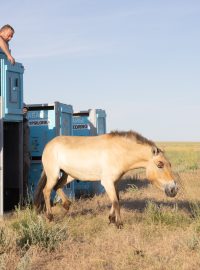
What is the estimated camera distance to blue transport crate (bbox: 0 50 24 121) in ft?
34.4

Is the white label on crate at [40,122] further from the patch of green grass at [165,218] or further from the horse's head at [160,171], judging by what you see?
the patch of green grass at [165,218]

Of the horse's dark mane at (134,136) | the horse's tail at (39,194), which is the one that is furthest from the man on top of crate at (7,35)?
the horse's tail at (39,194)

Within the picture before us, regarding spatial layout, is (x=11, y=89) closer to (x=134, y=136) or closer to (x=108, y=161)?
(x=108, y=161)

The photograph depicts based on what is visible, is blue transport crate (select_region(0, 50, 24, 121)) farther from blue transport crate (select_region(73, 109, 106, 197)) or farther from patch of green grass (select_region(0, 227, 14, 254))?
blue transport crate (select_region(73, 109, 106, 197))

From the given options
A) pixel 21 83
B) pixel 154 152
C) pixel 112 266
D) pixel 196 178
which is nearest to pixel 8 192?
pixel 21 83

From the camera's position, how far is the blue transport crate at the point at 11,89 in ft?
34.4

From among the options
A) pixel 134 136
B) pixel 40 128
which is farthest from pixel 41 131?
pixel 134 136

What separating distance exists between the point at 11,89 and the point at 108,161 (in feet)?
9.31

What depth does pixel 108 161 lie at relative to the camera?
9.53 meters

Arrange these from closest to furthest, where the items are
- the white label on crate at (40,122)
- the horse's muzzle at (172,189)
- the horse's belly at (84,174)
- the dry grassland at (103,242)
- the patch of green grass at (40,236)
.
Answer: the dry grassland at (103,242) → the patch of green grass at (40,236) → the horse's muzzle at (172,189) → the horse's belly at (84,174) → the white label on crate at (40,122)

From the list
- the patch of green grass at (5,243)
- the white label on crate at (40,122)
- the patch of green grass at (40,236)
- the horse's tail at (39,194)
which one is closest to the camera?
the patch of green grass at (5,243)

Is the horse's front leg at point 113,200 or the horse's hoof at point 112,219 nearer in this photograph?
the horse's front leg at point 113,200

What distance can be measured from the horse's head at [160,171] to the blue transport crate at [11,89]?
3.25m

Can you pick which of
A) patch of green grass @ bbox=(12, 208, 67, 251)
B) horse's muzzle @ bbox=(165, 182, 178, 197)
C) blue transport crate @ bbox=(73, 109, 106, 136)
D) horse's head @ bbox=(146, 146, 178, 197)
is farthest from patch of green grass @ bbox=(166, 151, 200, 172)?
patch of green grass @ bbox=(12, 208, 67, 251)
